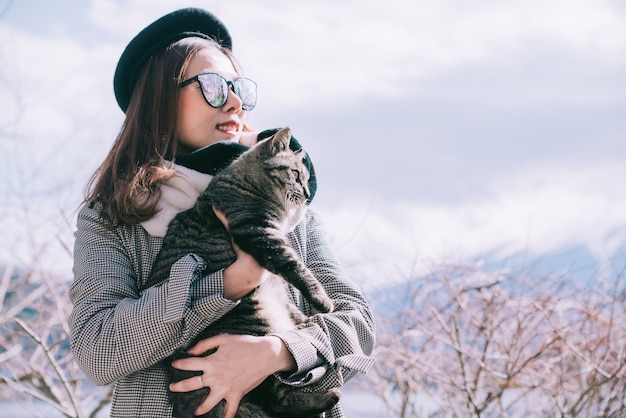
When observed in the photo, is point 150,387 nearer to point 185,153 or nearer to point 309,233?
point 309,233

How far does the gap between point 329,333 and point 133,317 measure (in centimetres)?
61

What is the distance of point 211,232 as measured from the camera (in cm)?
217

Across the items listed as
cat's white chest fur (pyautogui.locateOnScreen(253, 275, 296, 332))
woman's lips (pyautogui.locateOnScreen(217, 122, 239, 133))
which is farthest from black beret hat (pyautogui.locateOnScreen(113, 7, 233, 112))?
cat's white chest fur (pyautogui.locateOnScreen(253, 275, 296, 332))

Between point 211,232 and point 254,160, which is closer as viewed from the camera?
point 211,232

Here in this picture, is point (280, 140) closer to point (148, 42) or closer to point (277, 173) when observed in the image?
point (277, 173)

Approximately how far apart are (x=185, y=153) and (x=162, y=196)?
0.35 meters

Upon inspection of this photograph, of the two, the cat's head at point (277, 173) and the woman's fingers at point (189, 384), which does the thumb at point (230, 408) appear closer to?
the woman's fingers at point (189, 384)

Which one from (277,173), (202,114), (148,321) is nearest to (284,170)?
(277,173)

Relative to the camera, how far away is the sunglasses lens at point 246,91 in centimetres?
245

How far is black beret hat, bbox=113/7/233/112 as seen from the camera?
2.47 meters

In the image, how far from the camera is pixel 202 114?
239 cm

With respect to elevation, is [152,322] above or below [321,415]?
above

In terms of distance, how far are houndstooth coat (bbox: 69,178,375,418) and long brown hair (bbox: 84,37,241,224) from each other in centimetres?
8

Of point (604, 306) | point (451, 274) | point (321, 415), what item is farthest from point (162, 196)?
point (604, 306)
